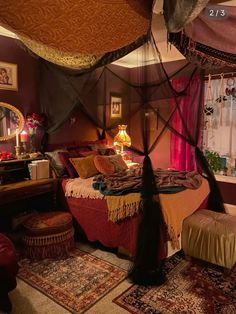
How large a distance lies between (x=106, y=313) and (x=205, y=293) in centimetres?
86

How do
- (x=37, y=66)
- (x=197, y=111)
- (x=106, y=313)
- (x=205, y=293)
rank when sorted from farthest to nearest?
(x=37, y=66) → (x=197, y=111) → (x=205, y=293) → (x=106, y=313)

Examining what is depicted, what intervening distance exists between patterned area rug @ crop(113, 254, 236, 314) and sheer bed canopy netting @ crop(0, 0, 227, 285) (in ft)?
0.49

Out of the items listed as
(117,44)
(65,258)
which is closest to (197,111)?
(117,44)

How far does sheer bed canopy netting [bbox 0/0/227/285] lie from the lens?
0.99m

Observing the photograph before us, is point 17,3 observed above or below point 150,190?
above

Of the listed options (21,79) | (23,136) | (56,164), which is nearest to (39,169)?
(56,164)

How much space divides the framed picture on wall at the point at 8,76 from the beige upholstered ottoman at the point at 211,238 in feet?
8.85

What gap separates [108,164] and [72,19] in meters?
2.77

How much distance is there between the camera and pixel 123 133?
4285 mm

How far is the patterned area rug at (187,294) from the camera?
205cm

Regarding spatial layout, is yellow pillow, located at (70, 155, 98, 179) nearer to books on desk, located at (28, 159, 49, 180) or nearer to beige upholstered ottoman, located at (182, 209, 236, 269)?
books on desk, located at (28, 159, 49, 180)

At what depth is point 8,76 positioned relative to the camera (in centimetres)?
337

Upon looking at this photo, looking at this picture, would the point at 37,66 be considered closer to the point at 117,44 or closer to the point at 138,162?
the point at 138,162

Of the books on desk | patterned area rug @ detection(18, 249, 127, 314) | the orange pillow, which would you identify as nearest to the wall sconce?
the orange pillow
